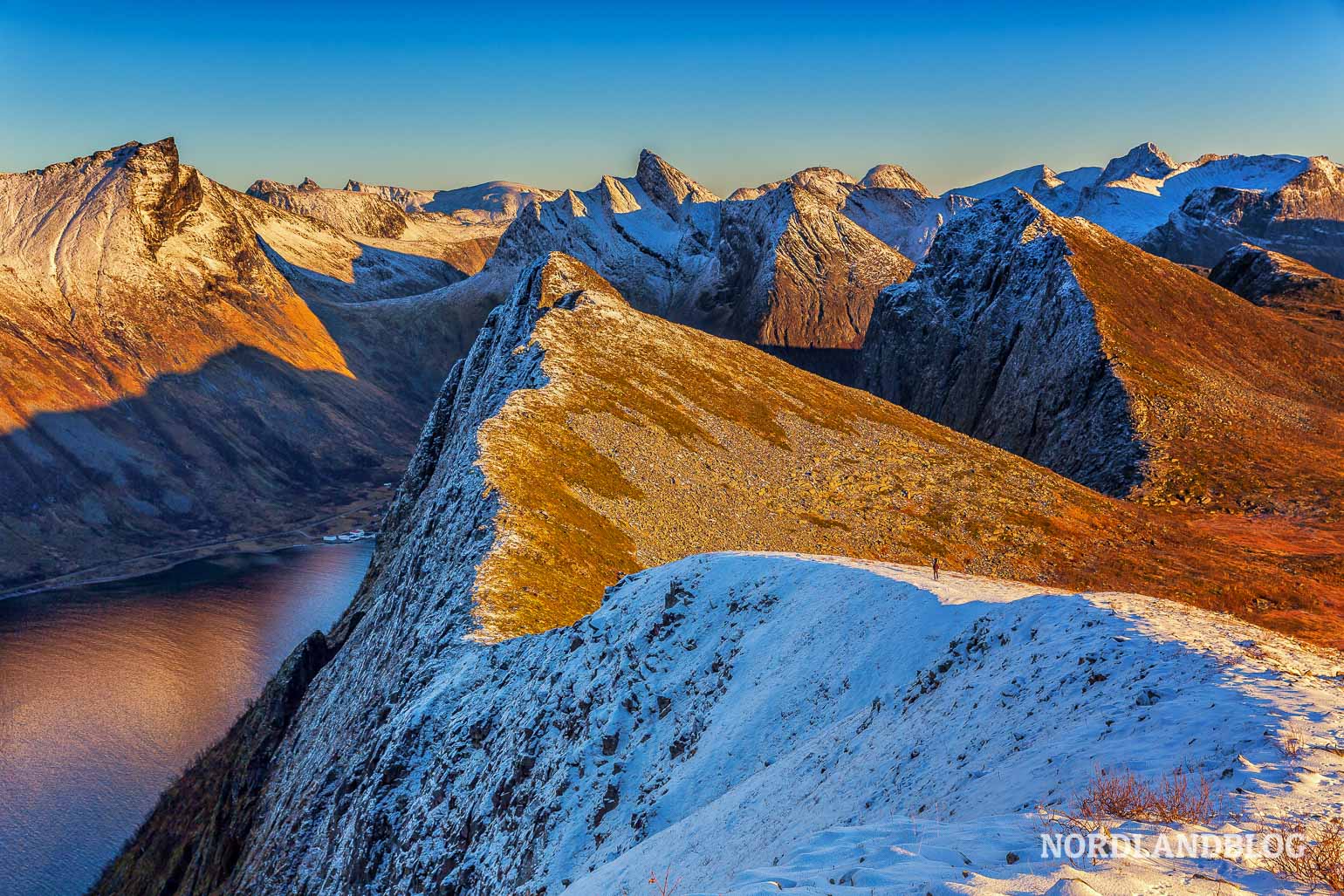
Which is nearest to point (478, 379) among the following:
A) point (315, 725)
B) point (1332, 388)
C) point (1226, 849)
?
point (315, 725)

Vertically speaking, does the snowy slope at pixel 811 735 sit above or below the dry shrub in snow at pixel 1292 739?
below

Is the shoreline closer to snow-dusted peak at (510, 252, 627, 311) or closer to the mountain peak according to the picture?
snow-dusted peak at (510, 252, 627, 311)

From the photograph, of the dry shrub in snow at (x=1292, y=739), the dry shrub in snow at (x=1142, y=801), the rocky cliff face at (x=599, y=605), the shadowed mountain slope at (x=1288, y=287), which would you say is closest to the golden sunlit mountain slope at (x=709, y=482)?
the rocky cliff face at (x=599, y=605)

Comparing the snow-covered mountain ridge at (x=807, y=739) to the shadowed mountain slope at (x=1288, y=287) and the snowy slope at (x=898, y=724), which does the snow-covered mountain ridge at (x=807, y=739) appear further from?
the shadowed mountain slope at (x=1288, y=287)

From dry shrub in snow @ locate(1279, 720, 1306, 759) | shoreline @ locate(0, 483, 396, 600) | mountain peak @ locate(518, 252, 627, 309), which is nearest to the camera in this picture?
dry shrub in snow @ locate(1279, 720, 1306, 759)

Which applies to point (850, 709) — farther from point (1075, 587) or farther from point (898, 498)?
point (898, 498)

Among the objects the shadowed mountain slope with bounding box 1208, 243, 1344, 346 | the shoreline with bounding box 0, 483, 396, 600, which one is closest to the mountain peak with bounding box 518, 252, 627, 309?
the shoreline with bounding box 0, 483, 396, 600
